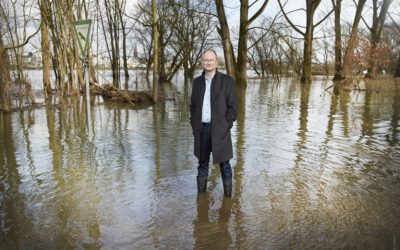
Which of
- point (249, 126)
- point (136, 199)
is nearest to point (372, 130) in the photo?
point (249, 126)

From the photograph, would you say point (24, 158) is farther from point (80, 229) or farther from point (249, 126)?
point (249, 126)

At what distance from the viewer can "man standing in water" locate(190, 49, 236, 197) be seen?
4.96 m

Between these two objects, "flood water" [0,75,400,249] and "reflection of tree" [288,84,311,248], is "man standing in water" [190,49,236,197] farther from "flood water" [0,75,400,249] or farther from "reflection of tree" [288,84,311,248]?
"reflection of tree" [288,84,311,248]

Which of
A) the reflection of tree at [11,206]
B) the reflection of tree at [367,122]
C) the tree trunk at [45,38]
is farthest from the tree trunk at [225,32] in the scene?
the reflection of tree at [11,206]

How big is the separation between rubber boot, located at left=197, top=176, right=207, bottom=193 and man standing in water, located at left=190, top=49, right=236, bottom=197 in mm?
316

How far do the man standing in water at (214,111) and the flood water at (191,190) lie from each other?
0.64 m

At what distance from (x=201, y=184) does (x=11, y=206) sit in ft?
7.69

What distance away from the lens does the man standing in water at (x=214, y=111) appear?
195 inches

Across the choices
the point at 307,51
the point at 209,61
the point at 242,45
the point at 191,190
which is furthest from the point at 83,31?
the point at 307,51

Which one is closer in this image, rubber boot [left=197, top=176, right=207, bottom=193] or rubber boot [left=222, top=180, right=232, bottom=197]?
rubber boot [left=222, top=180, right=232, bottom=197]

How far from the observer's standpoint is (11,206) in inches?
196

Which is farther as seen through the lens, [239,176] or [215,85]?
[239,176]

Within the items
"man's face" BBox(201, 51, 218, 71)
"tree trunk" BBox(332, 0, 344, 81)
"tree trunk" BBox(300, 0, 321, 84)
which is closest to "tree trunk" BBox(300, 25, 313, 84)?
"tree trunk" BBox(300, 0, 321, 84)

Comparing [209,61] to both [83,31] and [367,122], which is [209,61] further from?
[367,122]
